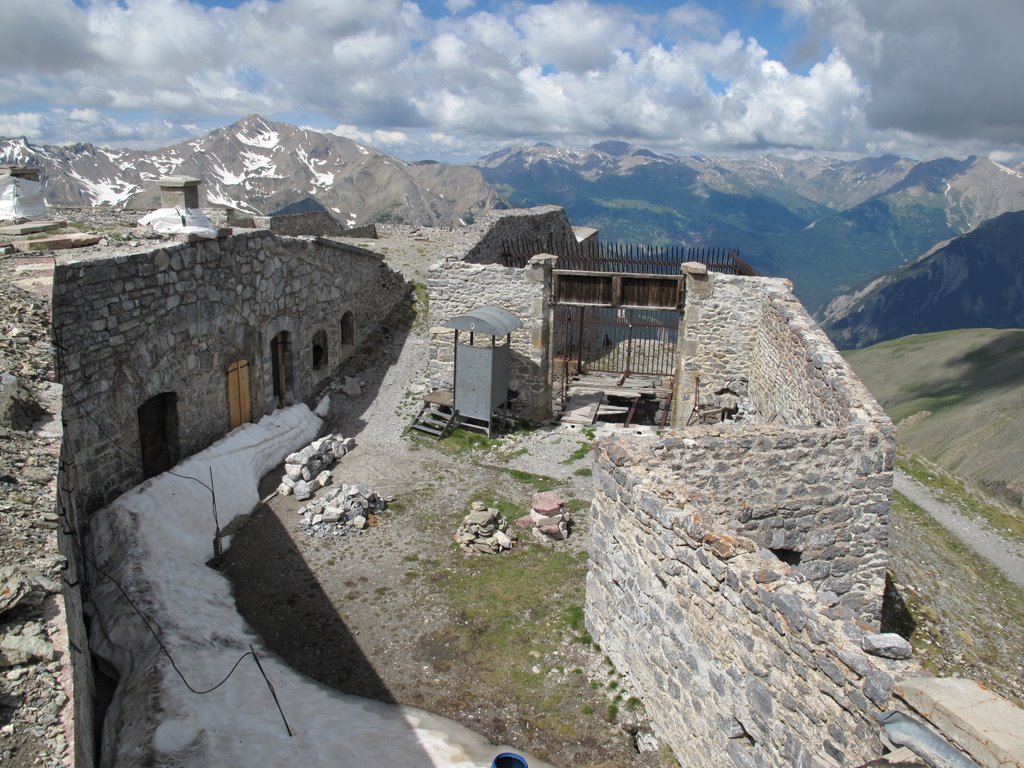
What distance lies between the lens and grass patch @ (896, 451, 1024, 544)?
18266 millimetres

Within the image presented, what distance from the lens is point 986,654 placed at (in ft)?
38.4

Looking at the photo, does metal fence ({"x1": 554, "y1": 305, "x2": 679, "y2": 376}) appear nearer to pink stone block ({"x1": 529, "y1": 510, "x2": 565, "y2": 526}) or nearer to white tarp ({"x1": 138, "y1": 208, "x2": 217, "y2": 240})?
pink stone block ({"x1": 529, "y1": 510, "x2": 565, "y2": 526})

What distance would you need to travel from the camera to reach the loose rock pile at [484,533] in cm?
1220

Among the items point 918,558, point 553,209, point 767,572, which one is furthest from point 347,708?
point 553,209

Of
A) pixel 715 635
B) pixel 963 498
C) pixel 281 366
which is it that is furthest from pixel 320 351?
pixel 963 498

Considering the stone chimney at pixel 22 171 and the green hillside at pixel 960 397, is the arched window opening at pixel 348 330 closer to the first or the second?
the stone chimney at pixel 22 171

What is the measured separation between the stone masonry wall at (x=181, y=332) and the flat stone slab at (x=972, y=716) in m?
9.76

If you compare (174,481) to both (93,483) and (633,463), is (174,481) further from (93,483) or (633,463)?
(633,463)

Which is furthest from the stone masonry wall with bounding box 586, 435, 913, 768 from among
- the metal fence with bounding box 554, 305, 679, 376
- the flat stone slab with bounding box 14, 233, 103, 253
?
the metal fence with bounding box 554, 305, 679, 376

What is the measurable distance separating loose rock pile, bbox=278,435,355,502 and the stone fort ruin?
168 centimetres

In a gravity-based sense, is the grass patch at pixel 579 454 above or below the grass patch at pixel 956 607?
above

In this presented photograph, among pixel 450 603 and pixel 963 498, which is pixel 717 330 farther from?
pixel 450 603

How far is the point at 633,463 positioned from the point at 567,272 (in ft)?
34.6

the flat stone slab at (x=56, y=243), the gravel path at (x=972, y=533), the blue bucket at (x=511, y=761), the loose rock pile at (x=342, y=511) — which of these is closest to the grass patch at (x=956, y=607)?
the gravel path at (x=972, y=533)
